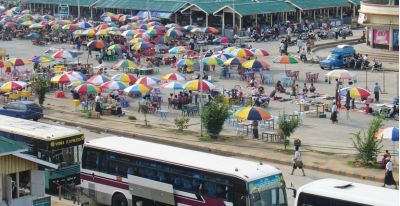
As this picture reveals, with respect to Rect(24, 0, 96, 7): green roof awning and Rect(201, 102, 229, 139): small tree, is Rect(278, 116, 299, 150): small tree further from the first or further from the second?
Rect(24, 0, 96, 7): green roof awning

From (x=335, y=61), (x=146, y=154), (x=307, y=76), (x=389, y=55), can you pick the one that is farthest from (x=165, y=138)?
(x=389, y=55)

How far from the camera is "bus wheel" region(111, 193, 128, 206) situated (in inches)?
961

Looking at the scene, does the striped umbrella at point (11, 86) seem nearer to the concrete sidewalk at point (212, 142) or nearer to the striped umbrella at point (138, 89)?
the concrete sidewalk at point (212, 142)

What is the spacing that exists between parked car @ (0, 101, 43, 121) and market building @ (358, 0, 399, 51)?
29222mm

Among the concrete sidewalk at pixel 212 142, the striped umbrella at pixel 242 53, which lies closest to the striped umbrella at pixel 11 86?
the concrete sidewalk at pixel 212 142

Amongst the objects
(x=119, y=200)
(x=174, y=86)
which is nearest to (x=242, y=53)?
(x=174, y=86)

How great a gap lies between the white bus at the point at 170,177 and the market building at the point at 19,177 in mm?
3872

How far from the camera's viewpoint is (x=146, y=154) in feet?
77.8

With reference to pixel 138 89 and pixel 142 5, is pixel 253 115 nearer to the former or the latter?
pixel 138 89

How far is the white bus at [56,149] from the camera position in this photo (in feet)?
84.6

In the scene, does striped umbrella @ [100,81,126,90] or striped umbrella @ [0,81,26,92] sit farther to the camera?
striped umbrella @ [0,81,26,92]

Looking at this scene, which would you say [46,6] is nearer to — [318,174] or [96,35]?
[96,35]

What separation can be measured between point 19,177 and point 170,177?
14.1 feet

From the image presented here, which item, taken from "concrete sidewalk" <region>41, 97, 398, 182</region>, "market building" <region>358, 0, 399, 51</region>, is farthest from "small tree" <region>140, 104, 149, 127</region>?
"market building" <region>358, 0, 399, 51</region>
